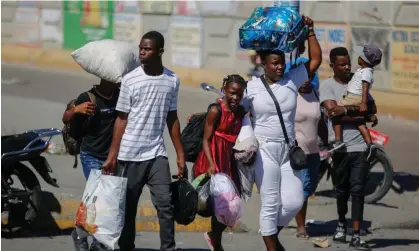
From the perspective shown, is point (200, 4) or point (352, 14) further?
point (200, 4)

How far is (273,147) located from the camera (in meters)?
7.65

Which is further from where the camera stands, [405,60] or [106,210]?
[405,60]

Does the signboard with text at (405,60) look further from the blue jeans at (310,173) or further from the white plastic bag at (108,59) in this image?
the white plastic bag at (108,59)

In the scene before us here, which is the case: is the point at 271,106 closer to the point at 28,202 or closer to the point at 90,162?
the point at 90,162

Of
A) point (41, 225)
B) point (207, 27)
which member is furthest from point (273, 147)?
point (207, 27)

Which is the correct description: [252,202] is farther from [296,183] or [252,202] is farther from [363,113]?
[296,183]

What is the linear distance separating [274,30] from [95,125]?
1528 millimetres

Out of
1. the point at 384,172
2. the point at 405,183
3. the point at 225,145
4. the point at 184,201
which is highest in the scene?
the point at 225,145

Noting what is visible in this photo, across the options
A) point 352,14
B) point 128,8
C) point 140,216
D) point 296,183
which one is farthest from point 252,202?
point 128,8

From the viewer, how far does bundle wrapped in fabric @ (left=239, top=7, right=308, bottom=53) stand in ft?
24.7

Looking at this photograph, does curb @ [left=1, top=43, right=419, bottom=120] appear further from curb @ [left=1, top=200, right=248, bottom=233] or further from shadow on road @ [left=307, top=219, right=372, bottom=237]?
curb @ [left=1, top=200, right=248, bottom=233]

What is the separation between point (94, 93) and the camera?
7.68m

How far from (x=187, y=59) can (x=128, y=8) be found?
6.78 feet

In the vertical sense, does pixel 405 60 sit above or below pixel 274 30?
below
